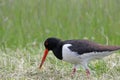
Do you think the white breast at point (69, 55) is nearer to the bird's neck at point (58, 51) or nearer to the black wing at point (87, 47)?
the black wing at point (87, 47)

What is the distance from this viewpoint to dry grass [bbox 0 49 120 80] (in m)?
6.59

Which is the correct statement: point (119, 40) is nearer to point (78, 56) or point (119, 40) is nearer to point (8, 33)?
point (8, 33)

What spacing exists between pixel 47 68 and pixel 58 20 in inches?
110

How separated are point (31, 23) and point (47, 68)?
2.74m

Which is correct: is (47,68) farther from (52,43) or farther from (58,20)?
(58,20)

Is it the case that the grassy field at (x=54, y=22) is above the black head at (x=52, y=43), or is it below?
below

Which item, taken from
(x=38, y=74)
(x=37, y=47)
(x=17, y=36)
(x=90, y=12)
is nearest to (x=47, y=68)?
(x=38, y=74)

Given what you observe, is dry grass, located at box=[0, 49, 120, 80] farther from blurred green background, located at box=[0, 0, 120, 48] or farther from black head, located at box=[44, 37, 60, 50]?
blurred green background, located at box=[0, 0, 120, 48]

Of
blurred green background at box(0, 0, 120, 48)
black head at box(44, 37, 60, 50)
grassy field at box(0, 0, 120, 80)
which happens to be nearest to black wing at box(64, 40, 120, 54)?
black head at box(44, 37, 60, 50)

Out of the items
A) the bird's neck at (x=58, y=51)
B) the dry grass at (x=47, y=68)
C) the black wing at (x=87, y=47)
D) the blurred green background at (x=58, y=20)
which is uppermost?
the black wing at (x=87, y=47)

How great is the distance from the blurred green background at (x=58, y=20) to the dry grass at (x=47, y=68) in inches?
63.5

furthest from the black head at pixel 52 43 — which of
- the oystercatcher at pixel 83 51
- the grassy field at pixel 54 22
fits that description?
the grassy field at pixel 54 22

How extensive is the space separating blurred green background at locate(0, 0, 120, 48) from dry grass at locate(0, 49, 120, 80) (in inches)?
63.5

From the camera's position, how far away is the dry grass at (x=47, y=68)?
6.59 m
